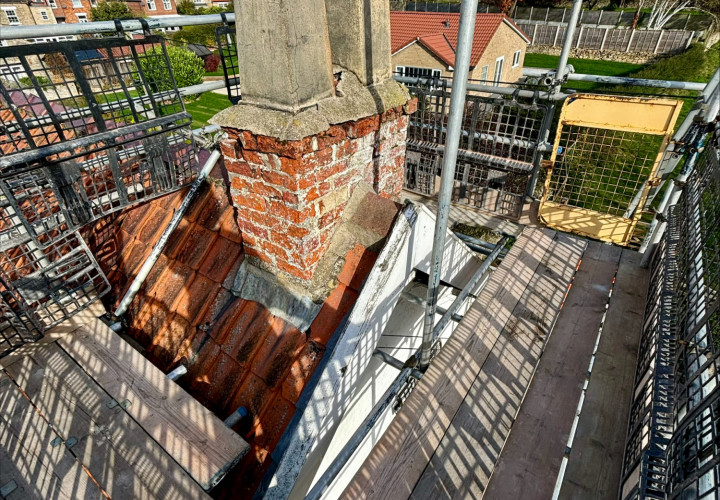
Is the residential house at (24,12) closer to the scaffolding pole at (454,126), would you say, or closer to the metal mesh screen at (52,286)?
the metal mesh screen at (52,286)

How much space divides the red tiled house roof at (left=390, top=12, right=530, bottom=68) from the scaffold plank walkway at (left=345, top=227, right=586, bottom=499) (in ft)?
48.6

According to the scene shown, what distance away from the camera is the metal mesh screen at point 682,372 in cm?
165

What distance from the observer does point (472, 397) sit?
259 centimetres

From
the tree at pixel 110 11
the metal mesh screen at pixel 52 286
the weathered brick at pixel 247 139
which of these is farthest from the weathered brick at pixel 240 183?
the tree at pixel 110 11

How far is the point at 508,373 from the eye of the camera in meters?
2.75

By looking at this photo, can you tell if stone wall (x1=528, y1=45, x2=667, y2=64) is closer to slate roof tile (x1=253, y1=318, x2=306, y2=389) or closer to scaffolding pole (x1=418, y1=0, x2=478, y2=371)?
scaffolding pole (x1=418, y1=0, x2=478, y2=371)

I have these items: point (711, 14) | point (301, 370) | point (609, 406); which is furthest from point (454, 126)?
point (711, 14)

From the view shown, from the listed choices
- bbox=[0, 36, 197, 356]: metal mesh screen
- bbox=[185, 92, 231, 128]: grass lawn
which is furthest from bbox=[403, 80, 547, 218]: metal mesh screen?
bbox=[185, 92, 231, 128]: grass lawn

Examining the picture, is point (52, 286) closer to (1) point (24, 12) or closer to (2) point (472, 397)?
(2) point (472, 397)

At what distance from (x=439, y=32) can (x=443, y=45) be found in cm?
148

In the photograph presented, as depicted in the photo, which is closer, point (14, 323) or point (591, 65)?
point (14, 323)

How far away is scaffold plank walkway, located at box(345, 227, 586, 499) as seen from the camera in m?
2.19

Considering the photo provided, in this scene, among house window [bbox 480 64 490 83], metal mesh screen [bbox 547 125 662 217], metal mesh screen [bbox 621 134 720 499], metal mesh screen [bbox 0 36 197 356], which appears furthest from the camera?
house window [bbox 480 64 490 83]

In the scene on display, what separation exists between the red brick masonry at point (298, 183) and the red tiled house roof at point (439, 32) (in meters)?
15.4
